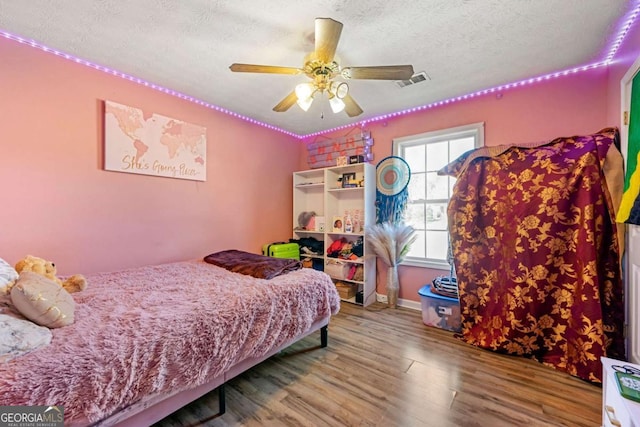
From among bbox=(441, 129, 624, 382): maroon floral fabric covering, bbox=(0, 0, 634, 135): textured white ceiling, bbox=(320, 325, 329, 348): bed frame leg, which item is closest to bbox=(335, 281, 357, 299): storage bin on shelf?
bbox=(320, 325, 329, 348): bed frame leg

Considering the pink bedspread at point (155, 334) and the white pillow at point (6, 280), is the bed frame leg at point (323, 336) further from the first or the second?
the white pillow at point (6, 280)

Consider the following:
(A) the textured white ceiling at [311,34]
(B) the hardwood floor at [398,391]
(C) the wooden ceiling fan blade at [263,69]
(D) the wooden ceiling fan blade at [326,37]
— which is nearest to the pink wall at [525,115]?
(A) the textured white ceiling at [311,34]

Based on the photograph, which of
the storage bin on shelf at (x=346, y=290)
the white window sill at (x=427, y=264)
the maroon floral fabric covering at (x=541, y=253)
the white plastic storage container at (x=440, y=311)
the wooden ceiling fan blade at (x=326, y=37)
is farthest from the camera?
the storage bin on shelf at (x=346, y=290)

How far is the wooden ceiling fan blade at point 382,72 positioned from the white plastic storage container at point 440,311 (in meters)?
2.03

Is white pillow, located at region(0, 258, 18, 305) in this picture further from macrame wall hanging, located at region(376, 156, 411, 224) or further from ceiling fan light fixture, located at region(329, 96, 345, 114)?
macrame wall hanging, located at region(376, 156, 411, 224)

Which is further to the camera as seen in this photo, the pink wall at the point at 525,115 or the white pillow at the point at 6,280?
the pink wall at the point at 525,115

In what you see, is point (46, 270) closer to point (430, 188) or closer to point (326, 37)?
point (326, 37)

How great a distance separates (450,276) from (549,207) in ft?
3.67

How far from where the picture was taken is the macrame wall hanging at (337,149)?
341 cm

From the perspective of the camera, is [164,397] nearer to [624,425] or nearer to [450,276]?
[624,425]

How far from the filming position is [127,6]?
1546mm

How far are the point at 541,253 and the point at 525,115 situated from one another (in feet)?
4.33

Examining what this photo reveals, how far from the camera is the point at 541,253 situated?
201cm

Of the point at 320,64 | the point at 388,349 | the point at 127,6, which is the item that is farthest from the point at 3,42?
the point at 388,349
